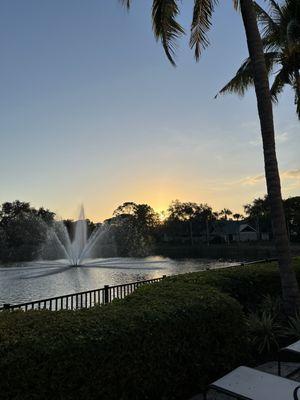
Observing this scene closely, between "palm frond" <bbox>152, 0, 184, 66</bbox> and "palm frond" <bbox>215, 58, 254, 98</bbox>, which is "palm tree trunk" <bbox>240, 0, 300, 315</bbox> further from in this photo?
"palm frond" <bbox>215, 58, 254, 98</bbox>

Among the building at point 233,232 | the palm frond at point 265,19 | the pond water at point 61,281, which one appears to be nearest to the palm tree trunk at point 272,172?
the palm frond at point 265,19

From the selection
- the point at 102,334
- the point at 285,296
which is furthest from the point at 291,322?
the point at 102,334

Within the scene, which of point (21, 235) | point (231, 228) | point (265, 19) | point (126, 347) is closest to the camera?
point (126, 347)

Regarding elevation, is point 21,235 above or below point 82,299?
above

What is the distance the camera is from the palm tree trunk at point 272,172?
7215 mm

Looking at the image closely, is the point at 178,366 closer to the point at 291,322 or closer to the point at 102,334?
the point at 102,334

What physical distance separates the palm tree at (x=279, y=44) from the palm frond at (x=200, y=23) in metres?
3.45

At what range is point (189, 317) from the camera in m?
4.84

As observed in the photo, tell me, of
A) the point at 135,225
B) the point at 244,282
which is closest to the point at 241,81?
the point at 244,282

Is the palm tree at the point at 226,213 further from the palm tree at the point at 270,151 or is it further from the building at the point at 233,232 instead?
the palm tree at the point at 270,151

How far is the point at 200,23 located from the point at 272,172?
4794 mm

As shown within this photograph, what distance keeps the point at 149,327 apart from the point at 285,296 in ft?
12.9

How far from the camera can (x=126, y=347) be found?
13.2 ft

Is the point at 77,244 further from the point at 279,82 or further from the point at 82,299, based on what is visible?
the point at 82,299
